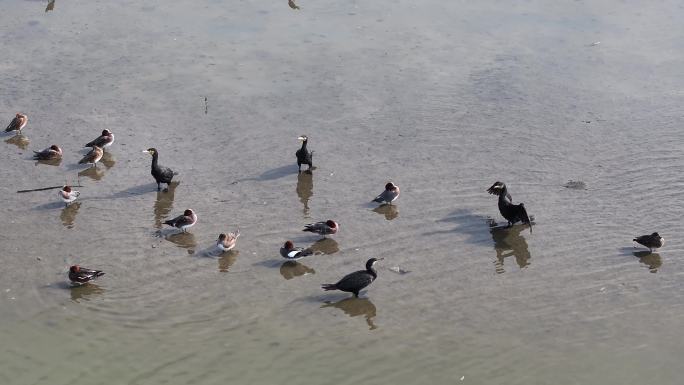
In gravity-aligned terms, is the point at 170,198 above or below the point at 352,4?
below

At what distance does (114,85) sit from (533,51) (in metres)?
10.7

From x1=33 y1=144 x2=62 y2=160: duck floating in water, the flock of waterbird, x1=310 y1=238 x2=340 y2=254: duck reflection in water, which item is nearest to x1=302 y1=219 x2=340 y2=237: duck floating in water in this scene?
the flock of waterbird

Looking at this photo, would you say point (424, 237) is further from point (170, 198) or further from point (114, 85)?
point (114, 85)

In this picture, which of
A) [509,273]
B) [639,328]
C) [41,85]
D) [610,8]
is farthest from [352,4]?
[639,328]

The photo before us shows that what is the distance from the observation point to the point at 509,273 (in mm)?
15641

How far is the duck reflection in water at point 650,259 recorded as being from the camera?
51.9ft

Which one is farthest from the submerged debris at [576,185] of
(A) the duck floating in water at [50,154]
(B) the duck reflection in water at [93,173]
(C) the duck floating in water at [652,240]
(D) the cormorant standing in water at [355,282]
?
(A) the duck floating in water at [50,154]

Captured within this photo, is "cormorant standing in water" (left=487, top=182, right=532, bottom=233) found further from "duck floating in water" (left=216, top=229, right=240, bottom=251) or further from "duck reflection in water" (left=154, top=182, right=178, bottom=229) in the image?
"duck reflection in water" (left=154, top=182, right=178, bottom=229)

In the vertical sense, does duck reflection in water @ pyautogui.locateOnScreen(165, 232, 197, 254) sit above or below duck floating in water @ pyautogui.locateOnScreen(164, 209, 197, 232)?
below

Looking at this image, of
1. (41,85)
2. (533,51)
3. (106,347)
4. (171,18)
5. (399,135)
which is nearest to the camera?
(106,347)

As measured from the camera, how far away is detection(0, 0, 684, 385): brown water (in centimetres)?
1348

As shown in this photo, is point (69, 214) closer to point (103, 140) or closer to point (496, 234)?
point (103, 140)

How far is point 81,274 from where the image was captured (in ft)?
47.7

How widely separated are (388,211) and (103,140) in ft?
20.2
